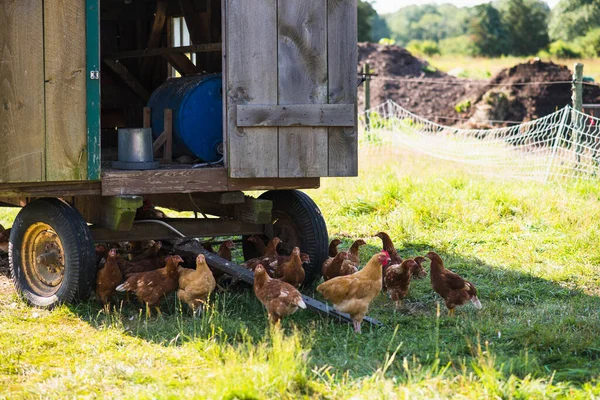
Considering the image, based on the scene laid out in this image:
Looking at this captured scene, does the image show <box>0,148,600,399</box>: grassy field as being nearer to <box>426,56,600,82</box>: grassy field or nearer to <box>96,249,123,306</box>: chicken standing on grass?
<box>96,249,123,306</box>: chicken standing on grass

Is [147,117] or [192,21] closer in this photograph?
[147,117]

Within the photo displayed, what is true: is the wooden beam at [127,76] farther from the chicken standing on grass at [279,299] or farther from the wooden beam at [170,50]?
the chicken standing on grass at [279,299]

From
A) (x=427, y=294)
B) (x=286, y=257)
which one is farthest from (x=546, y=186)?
(x=286, y=257)

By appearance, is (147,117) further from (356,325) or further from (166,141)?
(356,325)

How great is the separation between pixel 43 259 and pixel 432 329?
297 centimetres

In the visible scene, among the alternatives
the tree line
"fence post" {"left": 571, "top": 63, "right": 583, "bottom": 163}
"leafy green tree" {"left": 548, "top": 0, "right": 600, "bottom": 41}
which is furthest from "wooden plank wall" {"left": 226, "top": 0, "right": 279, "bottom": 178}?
"leafy green tree" {"left": 548, "top": 0, "right": 600, "bottom": 41}

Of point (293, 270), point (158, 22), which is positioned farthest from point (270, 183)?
point (158, 22)

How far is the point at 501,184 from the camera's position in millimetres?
11383

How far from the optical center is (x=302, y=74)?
20.6 ft

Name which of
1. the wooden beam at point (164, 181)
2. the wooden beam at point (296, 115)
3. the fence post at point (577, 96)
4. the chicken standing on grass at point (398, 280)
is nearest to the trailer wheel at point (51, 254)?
the wooden beam at point (164, 181)

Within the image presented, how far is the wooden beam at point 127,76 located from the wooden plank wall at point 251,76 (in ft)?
9.03

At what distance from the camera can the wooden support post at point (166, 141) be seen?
695cm

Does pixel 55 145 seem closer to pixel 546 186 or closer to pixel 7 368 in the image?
pixel 7 368

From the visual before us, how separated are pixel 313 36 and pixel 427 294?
228 cm
